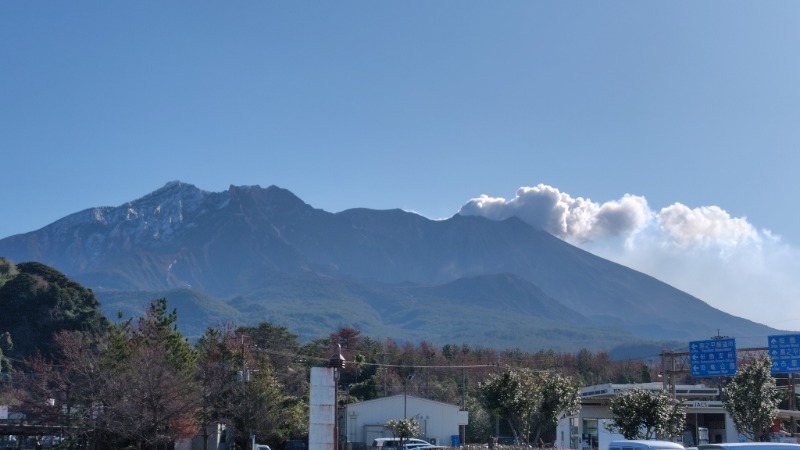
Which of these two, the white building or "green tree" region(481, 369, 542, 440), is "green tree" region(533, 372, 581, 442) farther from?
the white building

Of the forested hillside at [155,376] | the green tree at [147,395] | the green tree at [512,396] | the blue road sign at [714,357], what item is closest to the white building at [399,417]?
the forested hillside at [155,376]

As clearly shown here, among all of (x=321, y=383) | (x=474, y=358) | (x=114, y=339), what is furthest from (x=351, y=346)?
(x=321, y=383)

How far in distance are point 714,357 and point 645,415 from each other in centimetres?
721

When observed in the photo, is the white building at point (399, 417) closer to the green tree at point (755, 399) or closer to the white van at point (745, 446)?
the green tree at point (755, 399)

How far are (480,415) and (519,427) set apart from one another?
2178 cm

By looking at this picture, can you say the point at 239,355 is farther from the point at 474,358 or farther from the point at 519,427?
the point at 474,358

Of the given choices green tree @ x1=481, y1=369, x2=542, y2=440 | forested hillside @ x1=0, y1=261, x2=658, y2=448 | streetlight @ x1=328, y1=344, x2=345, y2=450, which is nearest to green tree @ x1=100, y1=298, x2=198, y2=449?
forested hillside @ x1=0, y1=261, x2=658, y2=448

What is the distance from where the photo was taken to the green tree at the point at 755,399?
3694cm

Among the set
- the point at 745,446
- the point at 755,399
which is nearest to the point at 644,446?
the point at 745,446

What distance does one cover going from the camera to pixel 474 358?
317 feet

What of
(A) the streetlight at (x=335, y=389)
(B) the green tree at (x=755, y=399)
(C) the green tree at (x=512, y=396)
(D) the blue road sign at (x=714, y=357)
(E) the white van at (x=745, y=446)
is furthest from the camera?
(C) the green tree at (x=512, y=396)

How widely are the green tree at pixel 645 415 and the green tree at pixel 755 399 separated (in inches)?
107

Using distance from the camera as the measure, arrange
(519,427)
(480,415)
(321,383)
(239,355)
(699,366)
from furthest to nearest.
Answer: (480,415) → (239,355) → (519,427) → (699,366) → (321,383)

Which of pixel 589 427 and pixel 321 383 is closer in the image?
pixel 321 383
